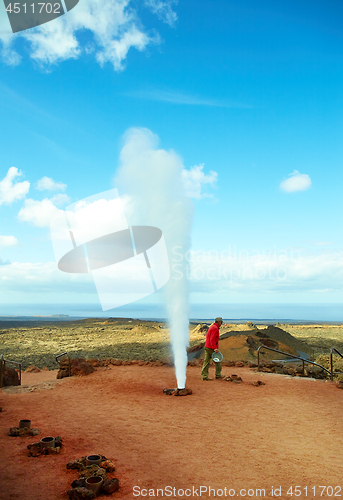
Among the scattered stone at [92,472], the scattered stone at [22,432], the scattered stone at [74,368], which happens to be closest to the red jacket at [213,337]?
the scattered stone at [74,368]

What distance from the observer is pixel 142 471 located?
4898mm

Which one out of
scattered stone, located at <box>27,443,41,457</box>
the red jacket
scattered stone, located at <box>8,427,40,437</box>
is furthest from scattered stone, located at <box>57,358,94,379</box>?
scattered stone, located at <box>27,443,41,457</box>

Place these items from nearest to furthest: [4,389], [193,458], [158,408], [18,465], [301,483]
→ [301,483]
[18,465]
[193,458]
[158,408]
[4,389]

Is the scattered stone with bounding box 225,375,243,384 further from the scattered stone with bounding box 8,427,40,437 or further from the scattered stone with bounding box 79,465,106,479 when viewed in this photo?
the scattered stone with bounding box 79,465,106,479

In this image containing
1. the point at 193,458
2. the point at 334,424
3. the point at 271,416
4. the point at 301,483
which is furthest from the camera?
the point at 271,416

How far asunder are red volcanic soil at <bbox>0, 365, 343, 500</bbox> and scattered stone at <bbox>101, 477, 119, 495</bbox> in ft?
0.36

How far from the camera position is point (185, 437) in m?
6.38

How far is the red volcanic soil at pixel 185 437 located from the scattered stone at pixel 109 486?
0.11 m

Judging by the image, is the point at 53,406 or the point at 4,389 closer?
the point at 53,406

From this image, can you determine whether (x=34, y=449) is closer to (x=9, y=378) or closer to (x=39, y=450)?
(x=39, y=450)

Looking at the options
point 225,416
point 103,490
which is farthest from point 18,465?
point 225,416

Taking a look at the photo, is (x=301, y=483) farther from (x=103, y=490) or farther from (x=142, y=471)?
(x=103, y=490)

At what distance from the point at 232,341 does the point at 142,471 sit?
16038mm

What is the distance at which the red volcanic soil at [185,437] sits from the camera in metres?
4.59
